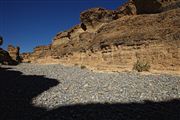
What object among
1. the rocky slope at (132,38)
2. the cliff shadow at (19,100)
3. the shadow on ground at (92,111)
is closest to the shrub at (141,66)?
the rocky slope at (132,38)

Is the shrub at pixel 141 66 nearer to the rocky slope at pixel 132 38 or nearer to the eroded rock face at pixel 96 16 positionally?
the rocky slope at pixel 132 38

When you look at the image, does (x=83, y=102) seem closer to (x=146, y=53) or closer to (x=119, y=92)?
(x=119, y=92)

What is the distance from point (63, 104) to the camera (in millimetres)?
14117

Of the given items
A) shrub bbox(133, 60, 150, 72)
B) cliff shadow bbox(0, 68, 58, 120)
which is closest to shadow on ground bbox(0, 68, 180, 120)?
cliff shadow bbox(0, 68, 58, 120)

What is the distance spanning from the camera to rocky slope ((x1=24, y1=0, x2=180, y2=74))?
2653 cm

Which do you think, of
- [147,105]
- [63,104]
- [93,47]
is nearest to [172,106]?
[147,105]

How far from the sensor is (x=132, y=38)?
1231 inches

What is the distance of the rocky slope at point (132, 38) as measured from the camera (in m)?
26.5

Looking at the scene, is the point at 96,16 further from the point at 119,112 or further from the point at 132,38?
the point at 119,112

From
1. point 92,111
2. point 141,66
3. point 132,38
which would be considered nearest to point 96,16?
point 132,38

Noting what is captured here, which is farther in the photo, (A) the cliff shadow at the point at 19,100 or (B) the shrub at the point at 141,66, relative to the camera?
(B) the shrub at the point at 141,66

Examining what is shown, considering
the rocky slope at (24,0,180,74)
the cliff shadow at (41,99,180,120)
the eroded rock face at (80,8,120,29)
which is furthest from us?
the eroded rock face at (80,8,120,29)

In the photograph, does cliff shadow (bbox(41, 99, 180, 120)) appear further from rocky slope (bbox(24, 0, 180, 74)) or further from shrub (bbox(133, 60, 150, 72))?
shrub (bbox(133, 60, 150, 72))

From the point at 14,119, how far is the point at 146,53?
794 inches
